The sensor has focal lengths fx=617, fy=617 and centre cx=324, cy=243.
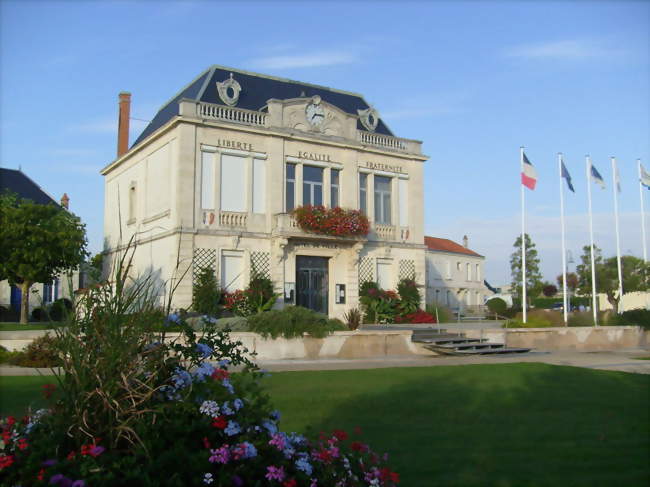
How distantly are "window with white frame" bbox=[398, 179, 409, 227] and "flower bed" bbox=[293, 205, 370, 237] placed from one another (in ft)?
13.0

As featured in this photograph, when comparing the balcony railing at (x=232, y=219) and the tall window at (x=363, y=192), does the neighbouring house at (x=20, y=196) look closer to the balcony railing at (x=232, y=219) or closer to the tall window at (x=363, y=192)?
the balcony railing at (x=232, y=219)

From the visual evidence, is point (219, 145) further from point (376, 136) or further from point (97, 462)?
point (97, 462)

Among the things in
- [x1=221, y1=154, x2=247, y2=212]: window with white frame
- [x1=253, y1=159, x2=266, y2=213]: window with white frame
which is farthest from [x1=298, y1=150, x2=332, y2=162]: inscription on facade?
[x1=221, y1=154, x2=247, y2=212]: window with white frame

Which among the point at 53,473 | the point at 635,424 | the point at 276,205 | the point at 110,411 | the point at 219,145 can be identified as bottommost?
the point at 635,424

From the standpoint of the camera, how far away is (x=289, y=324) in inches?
656

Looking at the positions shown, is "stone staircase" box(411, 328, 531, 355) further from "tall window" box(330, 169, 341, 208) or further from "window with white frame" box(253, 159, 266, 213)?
"tall window" box(330, 169, 341, 208)

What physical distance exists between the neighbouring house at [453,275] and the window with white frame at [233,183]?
84.6 ft

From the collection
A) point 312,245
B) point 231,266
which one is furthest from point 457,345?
point 231,266

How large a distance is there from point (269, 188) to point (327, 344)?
10838 millimetres

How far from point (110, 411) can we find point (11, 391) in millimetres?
6752

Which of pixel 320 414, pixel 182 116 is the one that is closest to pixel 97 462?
pixel 320 414

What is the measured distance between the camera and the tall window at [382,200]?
30.5 m

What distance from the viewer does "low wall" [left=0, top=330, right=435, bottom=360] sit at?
623 inches

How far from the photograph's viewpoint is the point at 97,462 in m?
3.31
